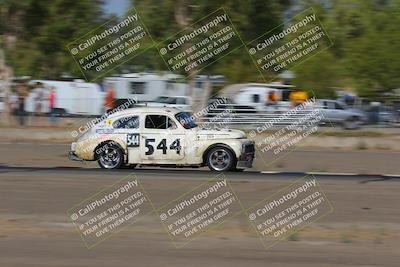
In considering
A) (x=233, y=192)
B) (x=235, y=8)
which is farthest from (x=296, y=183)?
(x=235, y=8)

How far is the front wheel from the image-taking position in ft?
59.8

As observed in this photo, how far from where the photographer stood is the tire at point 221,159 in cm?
1822

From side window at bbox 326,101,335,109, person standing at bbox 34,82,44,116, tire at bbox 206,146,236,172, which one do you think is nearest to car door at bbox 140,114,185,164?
tire at bbox 206,146,236,172

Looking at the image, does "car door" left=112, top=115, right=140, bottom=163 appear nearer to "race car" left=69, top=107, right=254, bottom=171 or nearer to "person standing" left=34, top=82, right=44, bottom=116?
"race car" left=69, top=107, right=254, bottom=171

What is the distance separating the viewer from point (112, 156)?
1856cm

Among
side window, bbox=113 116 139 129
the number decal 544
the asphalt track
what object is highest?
side window, bbox=113 116 139 129

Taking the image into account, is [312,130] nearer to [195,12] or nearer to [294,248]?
[195,12]

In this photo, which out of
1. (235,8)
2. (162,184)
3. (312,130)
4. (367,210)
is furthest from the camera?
(235,8)

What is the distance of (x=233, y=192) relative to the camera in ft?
48.0

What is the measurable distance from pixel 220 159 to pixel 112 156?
2.48 metres

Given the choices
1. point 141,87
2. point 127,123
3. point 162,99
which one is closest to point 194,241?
point 127,123

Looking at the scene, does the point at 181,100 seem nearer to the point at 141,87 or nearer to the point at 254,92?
the point at 254,92

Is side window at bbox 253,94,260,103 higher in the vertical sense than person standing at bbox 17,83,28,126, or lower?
lower

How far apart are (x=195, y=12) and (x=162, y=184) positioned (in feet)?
62.8
